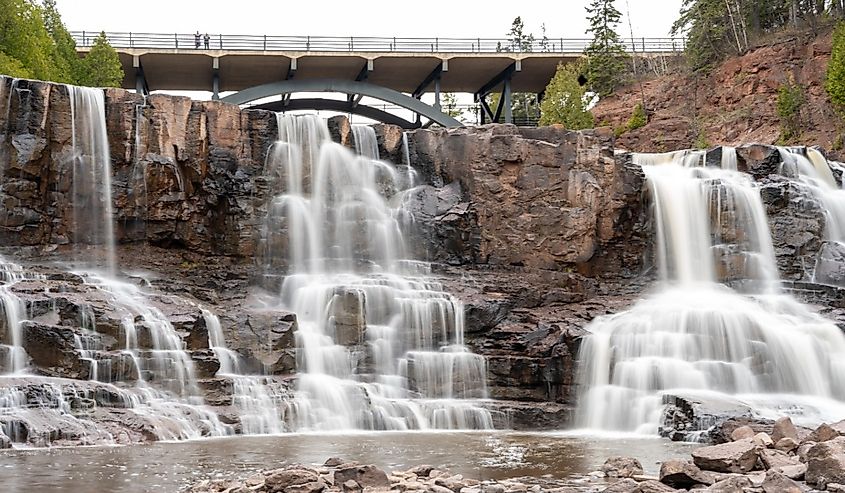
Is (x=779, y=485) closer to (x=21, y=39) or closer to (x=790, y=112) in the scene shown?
(x=21, y=39)

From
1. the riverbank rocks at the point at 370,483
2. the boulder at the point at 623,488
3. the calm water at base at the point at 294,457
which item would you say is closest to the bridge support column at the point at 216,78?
the calm water at base at the point at 294,457

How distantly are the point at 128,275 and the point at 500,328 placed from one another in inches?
441

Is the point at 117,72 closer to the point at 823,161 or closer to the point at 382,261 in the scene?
the point at 382,261

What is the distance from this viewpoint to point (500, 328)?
2523 centimetres

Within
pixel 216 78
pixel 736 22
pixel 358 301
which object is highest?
pixel 736 22

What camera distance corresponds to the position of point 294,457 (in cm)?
1460

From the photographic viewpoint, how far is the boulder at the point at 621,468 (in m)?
12.4

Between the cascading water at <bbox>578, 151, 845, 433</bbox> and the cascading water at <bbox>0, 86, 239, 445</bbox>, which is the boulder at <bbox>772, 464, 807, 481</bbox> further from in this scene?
the cascading water at <bbox>0, 86, 239, 445</bbox>

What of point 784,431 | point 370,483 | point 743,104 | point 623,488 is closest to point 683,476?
point 623,488

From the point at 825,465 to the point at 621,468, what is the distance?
2.87 metres

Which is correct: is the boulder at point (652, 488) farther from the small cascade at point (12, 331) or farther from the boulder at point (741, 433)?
the small cascade at point (12, 331)

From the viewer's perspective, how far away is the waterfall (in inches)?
1089

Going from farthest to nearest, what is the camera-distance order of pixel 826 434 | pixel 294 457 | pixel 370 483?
pixel 294 457 → pixel 826 434 → pixel 370 483

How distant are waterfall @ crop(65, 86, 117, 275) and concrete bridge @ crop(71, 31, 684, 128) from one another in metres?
22.7
